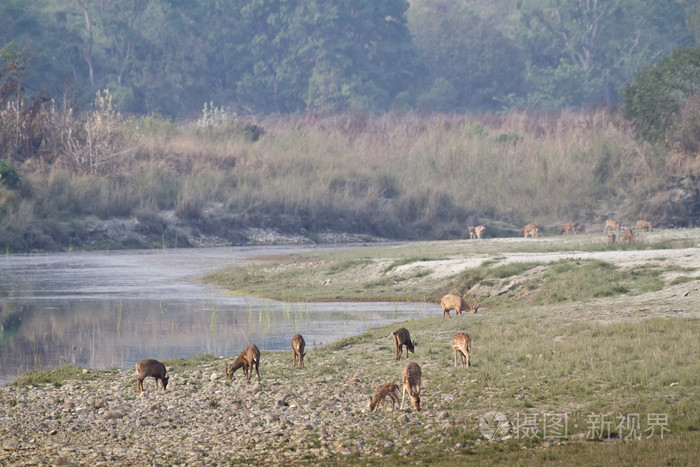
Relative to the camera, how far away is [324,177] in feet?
134

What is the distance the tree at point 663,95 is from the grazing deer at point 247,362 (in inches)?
1254

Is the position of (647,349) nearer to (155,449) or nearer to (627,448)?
(627,448)

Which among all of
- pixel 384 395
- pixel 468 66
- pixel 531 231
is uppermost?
pixel 468 66

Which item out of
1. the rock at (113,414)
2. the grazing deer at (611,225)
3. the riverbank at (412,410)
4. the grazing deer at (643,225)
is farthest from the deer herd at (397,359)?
the grazing deer at (611,225)

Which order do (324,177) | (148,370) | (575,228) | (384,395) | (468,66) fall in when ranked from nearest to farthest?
(384,395)
(148,370)
(575,228)
(324,177)
(468,66)

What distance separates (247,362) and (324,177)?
28993mm

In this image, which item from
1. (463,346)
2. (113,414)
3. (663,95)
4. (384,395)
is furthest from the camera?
(663,95)

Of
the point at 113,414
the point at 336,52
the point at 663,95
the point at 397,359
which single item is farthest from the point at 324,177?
the point at 113,414

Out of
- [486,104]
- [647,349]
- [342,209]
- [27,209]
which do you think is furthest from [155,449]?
[486,104]

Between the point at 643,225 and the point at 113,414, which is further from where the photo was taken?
the point at 643,225

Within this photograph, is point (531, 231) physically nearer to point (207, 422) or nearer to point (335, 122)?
point (335, 122)

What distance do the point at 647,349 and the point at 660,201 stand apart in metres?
26.7

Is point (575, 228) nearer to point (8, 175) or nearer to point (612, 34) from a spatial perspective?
point (8, 175)

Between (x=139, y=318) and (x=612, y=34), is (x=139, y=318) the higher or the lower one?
the lower one
